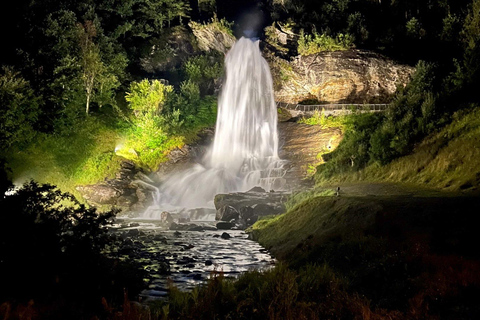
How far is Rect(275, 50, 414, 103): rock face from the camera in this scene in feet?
133

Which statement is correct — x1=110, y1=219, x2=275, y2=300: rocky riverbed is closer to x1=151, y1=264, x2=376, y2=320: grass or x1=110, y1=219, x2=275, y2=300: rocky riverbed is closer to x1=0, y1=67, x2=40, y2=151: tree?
x1=151, y1=264, x2=376, y2=320: grass

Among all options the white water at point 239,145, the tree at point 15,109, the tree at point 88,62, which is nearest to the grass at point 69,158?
the tree at point 15,109

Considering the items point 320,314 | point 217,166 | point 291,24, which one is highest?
point 291,24

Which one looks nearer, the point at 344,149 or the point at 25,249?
the point at 25,249

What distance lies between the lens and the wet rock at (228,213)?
24652 mm

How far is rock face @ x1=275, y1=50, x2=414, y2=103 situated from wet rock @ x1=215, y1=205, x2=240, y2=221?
2567 cm

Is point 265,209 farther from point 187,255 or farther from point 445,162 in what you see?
point 445,162

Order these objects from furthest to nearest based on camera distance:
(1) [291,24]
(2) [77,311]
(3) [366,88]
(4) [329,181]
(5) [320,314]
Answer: (1) [291,24] < (3) [366,88] < (4) [329,181] < (5) [320,314] < (2) [77,311]

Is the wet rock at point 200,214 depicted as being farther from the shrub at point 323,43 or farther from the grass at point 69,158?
the shrub at point 323,43

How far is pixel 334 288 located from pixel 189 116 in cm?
3926

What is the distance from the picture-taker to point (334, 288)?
240 inches

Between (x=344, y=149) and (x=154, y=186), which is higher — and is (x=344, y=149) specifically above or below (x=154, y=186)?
above

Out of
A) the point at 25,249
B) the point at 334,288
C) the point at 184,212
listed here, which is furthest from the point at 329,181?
the point at 25,249

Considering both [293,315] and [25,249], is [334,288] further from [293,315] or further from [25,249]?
[25,249]
